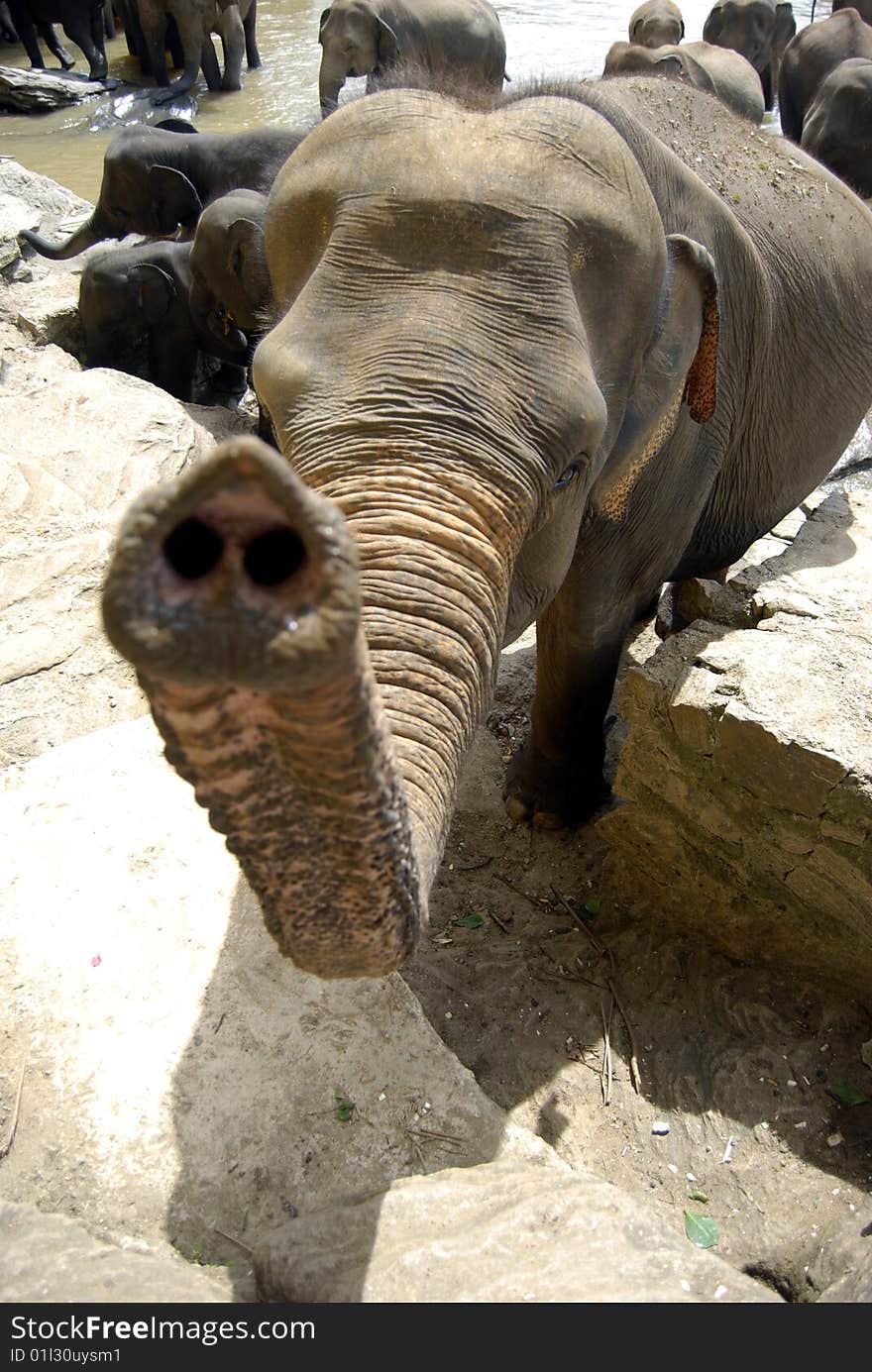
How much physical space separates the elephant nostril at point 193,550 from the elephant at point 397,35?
9427mm

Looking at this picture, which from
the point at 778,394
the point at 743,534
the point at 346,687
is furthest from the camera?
the point at 743,534

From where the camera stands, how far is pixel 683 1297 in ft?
5.14

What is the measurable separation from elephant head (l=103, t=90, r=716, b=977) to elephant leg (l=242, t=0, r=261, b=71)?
14.1 m

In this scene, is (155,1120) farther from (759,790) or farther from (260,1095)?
(759,790)

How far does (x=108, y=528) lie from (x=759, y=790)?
8.11 ft

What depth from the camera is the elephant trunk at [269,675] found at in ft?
2.56

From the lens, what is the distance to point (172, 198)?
22.7ft

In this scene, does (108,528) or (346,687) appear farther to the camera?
(108,528)

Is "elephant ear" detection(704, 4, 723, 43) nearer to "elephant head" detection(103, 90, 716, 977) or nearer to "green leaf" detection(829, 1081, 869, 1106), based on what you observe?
"elephant head" detection(103, 90, 716, 977)

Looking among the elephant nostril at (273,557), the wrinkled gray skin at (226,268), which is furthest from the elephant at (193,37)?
the elephant nostril at (273,557)

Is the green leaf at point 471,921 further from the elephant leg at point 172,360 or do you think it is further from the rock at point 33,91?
the rock at point 33,91

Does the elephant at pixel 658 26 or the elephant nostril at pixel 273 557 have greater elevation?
the elephant nostril at pixel 273 557

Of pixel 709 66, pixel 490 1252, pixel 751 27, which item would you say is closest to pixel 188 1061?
pixel 490 1252

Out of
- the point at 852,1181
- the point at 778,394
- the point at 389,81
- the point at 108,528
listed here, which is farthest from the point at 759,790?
the point at 108,528
